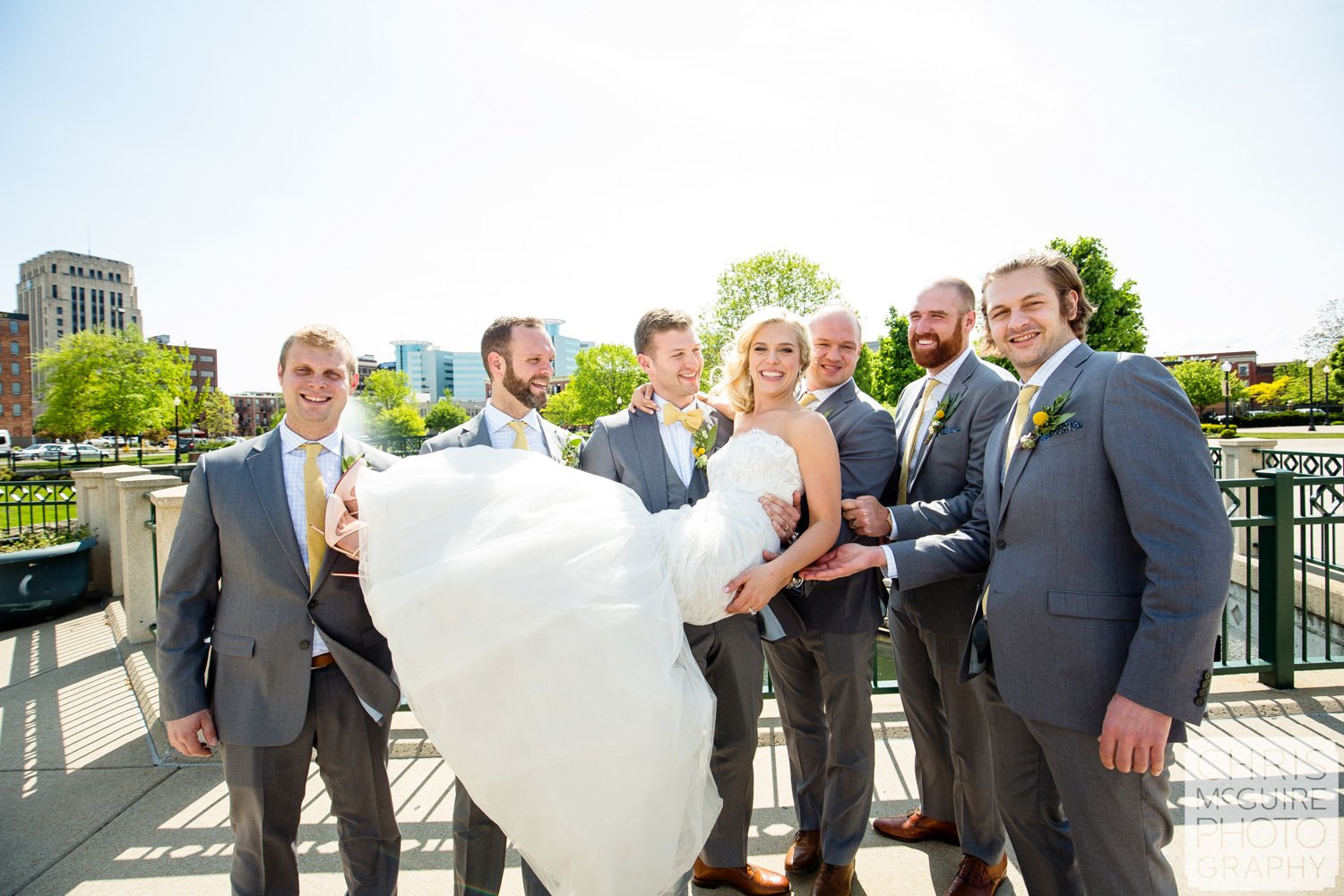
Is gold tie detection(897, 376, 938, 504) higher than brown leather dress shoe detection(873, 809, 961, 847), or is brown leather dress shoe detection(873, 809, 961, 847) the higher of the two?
gold tie detection(897, 376, 938, 504)

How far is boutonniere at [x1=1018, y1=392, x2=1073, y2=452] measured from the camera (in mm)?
2139

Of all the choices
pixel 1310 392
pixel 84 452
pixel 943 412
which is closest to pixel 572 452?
pixel 943 412

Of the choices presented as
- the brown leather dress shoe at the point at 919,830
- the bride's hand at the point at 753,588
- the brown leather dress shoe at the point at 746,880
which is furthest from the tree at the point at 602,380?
the bride's hand at the point at 753,588

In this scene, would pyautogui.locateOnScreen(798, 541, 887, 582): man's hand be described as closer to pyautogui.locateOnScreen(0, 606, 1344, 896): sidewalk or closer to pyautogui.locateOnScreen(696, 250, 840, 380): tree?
pyautogui.locateOnScreen(0, 606, 1344, 896): sidewalk

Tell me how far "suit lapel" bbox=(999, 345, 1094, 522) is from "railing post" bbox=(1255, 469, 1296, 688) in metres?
3.15

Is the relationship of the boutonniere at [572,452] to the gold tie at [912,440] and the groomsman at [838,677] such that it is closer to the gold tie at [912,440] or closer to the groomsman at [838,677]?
the groomsman at [838,677]

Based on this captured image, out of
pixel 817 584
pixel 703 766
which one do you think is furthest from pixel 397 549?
pixel 817 584

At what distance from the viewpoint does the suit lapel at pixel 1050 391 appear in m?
2.22

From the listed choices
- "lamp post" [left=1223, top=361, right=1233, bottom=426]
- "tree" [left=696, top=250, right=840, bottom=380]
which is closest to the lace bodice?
"tree" [left=696, top=250, right=840, bottom=380]

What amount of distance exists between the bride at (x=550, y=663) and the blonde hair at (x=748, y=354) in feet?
3.56

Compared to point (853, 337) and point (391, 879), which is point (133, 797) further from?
point (853, 337)

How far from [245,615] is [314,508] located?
461 mm

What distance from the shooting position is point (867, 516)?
2.81 meters

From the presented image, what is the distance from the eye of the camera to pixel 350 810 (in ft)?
8.49
